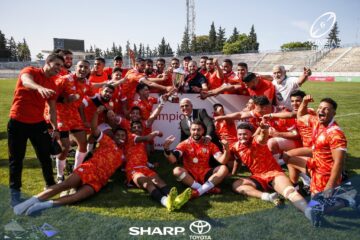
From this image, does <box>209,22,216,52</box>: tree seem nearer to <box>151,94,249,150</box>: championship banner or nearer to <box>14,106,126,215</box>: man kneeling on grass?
<box>151,94,249,150</box>: championship banner

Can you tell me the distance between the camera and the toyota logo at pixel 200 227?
3.47m

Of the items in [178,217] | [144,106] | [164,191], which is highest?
[144,106]

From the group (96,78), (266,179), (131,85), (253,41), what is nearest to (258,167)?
(266,179)

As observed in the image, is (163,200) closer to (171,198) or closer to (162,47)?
(171,198)

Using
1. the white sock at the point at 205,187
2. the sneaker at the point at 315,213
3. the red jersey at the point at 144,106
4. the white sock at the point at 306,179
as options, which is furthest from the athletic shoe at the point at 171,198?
the red jersey at the point at 144,106

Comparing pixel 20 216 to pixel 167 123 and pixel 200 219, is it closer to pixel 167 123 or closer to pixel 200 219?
pixel 200 219

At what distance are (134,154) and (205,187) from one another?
129cm

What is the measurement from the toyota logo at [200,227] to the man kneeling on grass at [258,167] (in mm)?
1073

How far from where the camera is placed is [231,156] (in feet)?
16.6

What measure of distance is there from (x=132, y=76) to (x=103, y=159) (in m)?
2.61

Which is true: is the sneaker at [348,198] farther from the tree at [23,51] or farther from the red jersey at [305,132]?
the tree at [23,51]

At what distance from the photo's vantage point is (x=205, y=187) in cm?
454

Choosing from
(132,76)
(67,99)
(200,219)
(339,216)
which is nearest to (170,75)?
(132,76)

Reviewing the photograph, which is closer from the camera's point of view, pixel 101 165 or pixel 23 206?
pixel 23 206
